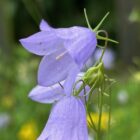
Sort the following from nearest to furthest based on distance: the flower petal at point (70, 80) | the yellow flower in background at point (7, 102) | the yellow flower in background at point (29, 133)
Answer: the flower petal at point (70, 80), the yellow flower in background at point (29, 133), the yellow flower in background at point (7, 102)

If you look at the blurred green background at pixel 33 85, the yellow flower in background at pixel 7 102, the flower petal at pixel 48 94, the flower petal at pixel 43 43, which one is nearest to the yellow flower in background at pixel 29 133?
the blurred green background at pixel 33 85

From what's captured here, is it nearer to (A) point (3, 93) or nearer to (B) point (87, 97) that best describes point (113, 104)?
(A) point (3, 93)

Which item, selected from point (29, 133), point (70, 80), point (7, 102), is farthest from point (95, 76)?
point (7, 102)

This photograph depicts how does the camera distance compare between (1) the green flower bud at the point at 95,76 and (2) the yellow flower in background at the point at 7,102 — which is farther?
(2) the yellow flower in background at the point at 7,102

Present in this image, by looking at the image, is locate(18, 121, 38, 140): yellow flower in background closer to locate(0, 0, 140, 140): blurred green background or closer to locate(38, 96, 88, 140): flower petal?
locate(0, 0, 140, 140): blurred green background

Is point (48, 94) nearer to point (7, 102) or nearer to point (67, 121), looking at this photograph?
point (67, 121)

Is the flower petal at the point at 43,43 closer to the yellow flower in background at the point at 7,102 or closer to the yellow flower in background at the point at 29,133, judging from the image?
the yellow flower in background at the point at 29,133

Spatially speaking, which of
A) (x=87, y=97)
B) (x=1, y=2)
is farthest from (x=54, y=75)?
(x=1, y=2)
